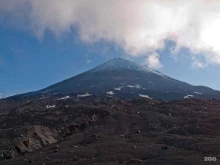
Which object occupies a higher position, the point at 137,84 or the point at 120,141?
the point at 137,84

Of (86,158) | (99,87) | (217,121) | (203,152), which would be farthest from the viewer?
(99,87)

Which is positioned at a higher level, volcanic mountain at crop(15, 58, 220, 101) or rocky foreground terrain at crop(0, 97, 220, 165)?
volcanic mountain at crop(15, 58, 220, 101)

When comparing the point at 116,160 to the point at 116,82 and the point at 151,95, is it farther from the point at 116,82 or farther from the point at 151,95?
the point at 116,82

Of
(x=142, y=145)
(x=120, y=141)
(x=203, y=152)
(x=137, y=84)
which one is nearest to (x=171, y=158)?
(x=203, y=152)

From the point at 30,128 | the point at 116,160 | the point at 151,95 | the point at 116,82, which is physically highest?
the point at 116,82

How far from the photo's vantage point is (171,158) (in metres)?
20.2

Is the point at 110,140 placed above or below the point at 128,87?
below

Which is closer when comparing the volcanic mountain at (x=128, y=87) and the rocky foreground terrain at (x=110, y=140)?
the rocky foreground terrain at (x=110, y=140)

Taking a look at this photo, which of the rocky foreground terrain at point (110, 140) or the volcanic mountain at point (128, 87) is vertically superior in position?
the volcanic mountain at point (128, 87)

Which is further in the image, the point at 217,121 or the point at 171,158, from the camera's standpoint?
the point at 217,121

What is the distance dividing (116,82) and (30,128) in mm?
145799

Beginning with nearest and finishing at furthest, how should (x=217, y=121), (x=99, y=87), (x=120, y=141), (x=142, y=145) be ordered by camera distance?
(x=142, y=145) → (x=120, y=141) → (x=217, y=121) → (x=99, y=87)

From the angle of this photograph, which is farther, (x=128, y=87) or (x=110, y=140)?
(x=128, y=87)

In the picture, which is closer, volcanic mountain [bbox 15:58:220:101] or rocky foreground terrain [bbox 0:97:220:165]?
rocky foreground terrain [bbox 0:97:220:165]
